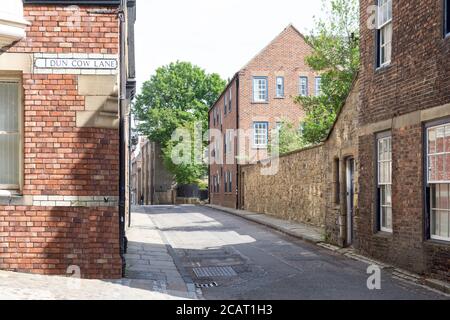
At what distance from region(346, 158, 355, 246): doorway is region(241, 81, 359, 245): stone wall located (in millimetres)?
134

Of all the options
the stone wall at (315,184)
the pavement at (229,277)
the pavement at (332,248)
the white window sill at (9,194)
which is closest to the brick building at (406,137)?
the pavement at (332,248)

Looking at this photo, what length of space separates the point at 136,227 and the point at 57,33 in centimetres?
1402

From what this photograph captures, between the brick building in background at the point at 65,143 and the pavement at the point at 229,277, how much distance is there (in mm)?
500

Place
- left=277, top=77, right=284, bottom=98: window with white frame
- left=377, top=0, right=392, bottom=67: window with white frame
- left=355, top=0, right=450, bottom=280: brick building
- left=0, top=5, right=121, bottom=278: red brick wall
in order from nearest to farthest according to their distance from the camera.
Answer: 1. left=0, top=5, right=121, bottom=278: red brick wall
2. left=355, top=0, right=450, bottom=280: brick building
3. left=377, top=0, right=392, bottom=67: window with white frame
4. left=277, top=77, right=284, bottom=98: window with white frame

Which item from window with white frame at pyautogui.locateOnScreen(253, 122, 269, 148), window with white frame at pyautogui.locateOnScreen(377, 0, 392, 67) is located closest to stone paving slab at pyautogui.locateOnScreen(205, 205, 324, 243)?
window with white frame at pyautogui.locateOnScreen(377, 0, 392, 67)

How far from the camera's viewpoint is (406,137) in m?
11.7

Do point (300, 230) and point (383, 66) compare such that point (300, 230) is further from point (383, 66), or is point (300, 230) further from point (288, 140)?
point (288, 140)

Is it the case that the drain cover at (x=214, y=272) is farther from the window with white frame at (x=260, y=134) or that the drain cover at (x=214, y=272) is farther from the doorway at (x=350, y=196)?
the window with white frame at (x=260, y=134)

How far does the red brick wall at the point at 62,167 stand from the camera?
966 centimetres

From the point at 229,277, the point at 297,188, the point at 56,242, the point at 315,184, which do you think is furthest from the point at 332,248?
the point at 297,188

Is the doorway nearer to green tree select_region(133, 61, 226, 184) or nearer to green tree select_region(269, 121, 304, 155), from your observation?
green tree select_region(269, 121, 304, 155)

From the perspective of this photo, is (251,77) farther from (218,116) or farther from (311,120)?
(311,120)

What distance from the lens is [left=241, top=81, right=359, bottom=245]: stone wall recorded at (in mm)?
15789

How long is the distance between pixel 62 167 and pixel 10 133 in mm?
1056
